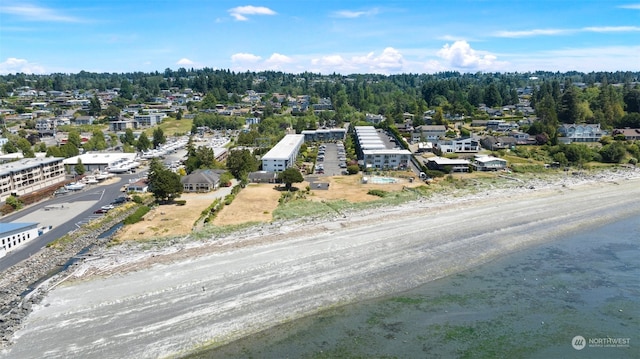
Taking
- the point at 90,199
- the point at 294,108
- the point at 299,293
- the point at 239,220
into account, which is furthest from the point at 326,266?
the point at 294,108

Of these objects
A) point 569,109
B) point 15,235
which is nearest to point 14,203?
point 15,235

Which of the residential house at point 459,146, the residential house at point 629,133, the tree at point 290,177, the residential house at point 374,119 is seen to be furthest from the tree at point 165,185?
the residential house at point 629,133

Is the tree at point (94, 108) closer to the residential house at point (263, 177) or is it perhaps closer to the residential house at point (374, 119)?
the residential house at point (374, 119)

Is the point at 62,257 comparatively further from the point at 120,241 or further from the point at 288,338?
the point at 288,338

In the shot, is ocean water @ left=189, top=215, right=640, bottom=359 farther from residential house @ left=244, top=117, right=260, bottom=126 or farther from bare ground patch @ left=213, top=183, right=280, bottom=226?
residential house @ left=244, top=117, right=260, bottom=126

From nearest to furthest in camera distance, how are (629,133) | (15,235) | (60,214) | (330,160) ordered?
(15,235)
(60,214)
(330,160)
(629,133)

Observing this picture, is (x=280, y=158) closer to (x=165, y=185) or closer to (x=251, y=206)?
(x=251, y=206)
